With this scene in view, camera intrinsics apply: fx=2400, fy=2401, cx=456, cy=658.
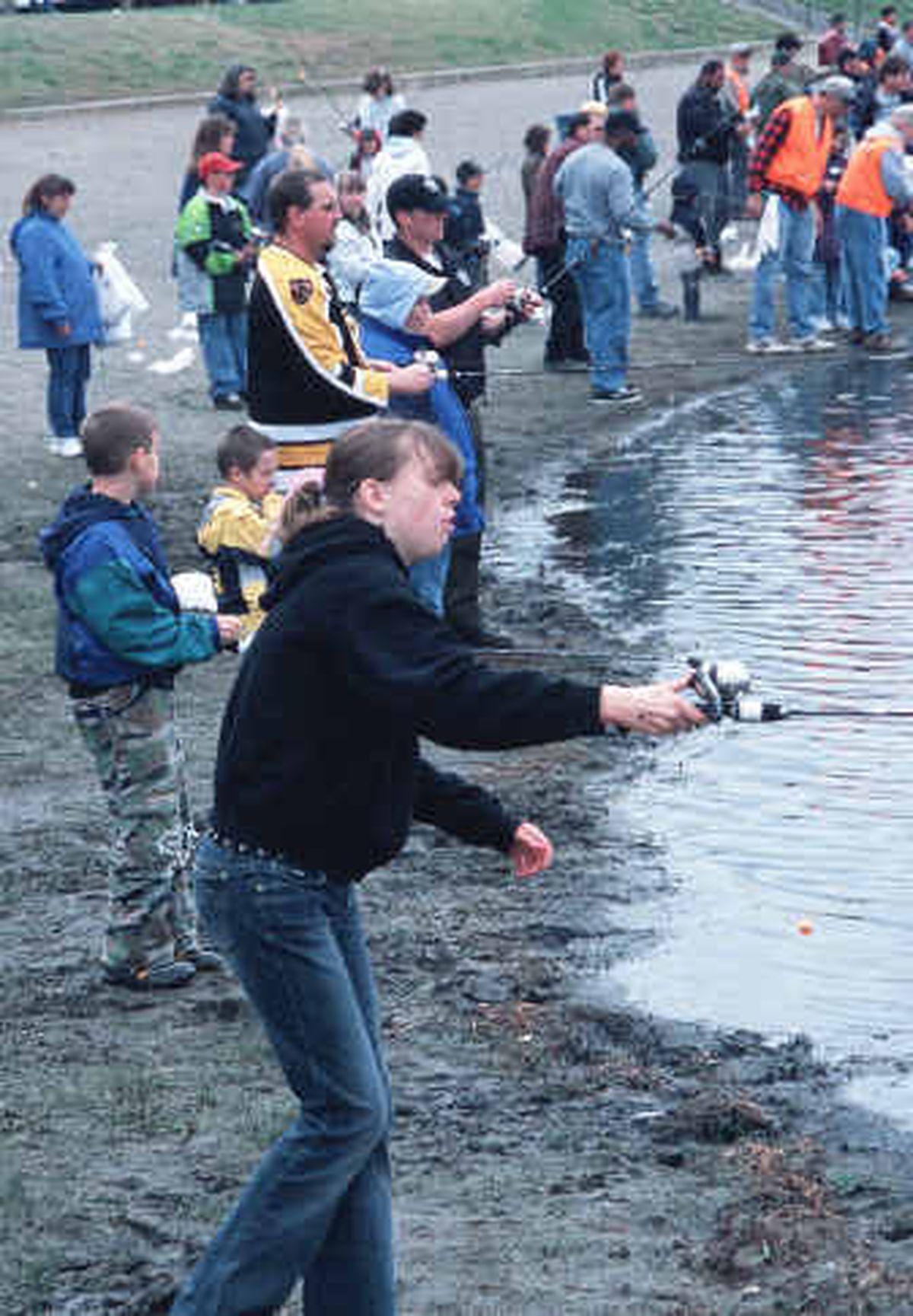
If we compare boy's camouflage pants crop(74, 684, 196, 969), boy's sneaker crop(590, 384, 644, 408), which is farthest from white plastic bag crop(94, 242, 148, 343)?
boy's camouflage pants crop(74, 684, 196, 969)

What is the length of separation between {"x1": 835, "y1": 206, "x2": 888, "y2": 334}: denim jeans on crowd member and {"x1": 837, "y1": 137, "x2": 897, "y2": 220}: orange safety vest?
7 centimetres

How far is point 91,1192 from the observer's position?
5.34 meters

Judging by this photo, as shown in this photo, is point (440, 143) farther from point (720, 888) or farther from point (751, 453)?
point (720, 888)

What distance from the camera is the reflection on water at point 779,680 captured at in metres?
6.59

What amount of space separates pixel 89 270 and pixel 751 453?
417 cm

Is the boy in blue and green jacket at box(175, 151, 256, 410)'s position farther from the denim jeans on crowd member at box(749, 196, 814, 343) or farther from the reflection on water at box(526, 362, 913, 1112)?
the denim jeans on crowd member at box(749, 196, 814, 343)

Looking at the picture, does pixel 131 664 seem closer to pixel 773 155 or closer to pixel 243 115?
pixel 773 155

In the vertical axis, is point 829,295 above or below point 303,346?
below

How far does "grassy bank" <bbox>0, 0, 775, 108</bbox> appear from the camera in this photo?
125ft

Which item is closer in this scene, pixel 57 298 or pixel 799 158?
pixel 57 298

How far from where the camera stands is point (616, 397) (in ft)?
55.5

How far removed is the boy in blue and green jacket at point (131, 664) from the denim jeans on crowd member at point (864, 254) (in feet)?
40.3

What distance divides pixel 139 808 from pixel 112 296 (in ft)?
28.2

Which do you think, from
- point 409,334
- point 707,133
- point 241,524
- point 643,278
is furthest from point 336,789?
point 707,133
